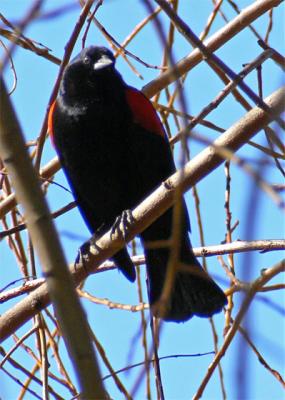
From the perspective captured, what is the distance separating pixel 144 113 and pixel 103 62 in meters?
0.42

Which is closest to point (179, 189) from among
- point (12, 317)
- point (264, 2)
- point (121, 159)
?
point (12, 317)

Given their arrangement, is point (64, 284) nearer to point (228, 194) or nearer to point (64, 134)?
point (228, 194)

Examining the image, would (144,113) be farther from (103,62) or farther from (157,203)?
(157,203)

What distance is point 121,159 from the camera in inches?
130

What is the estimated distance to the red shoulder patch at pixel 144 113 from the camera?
3201 millimetres

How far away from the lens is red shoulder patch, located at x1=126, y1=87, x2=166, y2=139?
3.20 metres

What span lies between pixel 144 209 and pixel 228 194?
43 cm

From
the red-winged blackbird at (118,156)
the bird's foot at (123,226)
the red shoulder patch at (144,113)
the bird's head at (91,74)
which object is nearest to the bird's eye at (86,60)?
the bird's head at (91,74)

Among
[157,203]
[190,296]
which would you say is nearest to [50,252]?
[157,203]

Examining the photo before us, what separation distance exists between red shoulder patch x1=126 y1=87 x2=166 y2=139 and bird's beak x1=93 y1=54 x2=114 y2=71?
0.26m

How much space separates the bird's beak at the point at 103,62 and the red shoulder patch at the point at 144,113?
262mm

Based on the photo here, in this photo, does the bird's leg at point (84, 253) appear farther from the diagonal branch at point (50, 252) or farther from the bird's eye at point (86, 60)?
the diagonal branch at point (50, 252)

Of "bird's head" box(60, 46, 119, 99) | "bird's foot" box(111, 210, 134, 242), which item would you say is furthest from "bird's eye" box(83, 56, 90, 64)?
"bird's foot" box(111, 210, 134, 242)

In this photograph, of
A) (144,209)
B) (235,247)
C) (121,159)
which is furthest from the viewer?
(121,159)
